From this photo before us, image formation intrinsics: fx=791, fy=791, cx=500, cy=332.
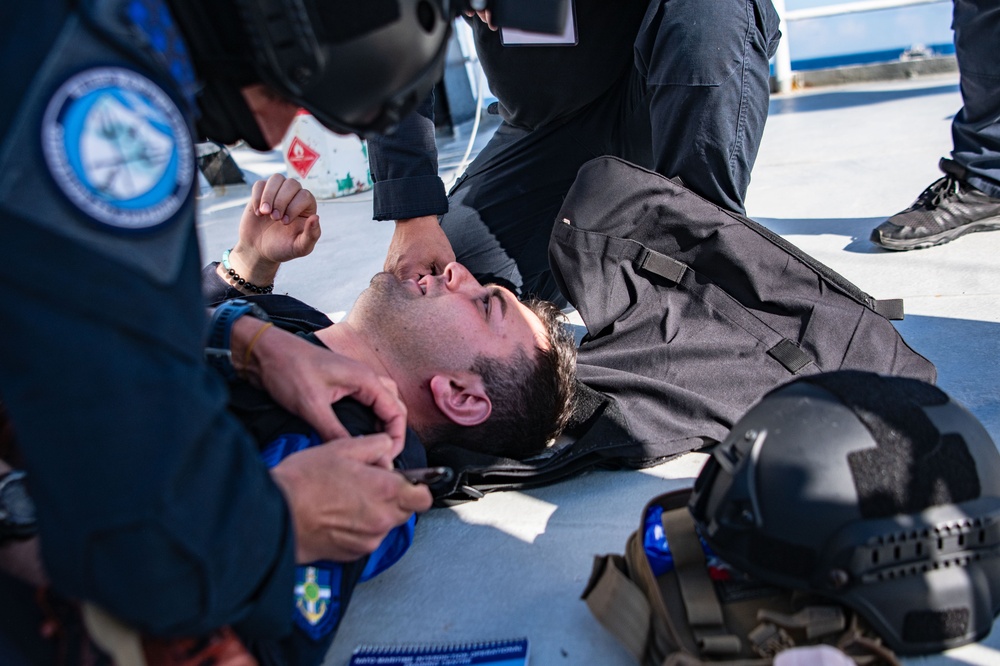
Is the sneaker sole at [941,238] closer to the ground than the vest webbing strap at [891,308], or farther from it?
closer to the ground

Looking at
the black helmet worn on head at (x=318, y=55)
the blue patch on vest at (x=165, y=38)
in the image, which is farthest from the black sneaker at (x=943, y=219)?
the blue patch on vest at (x=165, y=38)

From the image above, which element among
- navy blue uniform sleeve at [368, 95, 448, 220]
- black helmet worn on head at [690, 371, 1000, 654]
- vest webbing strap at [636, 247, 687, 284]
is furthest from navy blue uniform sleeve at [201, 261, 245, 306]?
black helmet worn on head at [690, 371, 1000, 654]

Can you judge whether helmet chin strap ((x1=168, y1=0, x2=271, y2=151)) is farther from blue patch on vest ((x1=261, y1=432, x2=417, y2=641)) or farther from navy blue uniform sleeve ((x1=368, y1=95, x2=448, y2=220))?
navy blue uniform sleeve ((x1=368, y1=95, x2=448, y2=220))

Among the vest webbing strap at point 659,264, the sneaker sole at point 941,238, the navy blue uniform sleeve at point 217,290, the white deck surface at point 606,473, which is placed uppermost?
the navy blue uniform sleeve at point 217,290

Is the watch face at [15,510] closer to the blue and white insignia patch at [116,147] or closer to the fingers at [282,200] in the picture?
the blue and white insignia patch at [116,147]

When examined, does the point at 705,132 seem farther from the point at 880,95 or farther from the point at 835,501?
the point at 880,95

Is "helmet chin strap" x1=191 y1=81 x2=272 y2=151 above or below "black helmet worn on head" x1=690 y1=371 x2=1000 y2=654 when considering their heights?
above

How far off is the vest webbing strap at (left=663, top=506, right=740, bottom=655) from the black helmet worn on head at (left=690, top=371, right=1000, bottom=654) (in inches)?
3.6

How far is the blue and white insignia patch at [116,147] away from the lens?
0.79 m

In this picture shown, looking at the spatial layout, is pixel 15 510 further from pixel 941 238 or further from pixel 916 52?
pixel 916 52

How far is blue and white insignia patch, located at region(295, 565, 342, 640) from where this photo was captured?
4.19 ft

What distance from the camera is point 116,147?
0.82 m

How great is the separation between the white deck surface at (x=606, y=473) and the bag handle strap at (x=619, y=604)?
2.3 inches

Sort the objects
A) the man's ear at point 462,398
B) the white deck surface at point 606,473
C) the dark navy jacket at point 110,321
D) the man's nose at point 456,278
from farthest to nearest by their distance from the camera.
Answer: the man's nose at point 456,278
the man's ear at point 462,398
the white deck surface at point 606,473
the dark navy jacket at point 110,321
